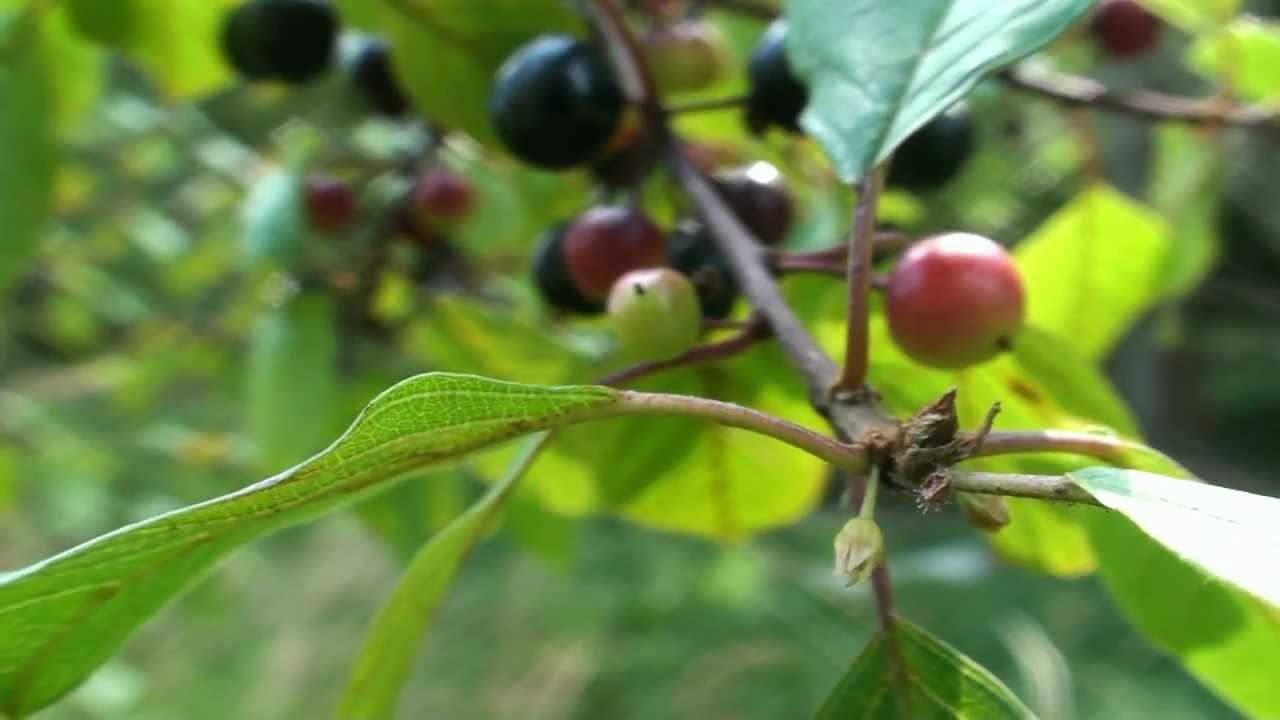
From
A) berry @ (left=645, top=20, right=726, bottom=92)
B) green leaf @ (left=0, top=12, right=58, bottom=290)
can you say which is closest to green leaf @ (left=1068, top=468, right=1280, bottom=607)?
berry @ (left=645, top=20, right=726, bottom=92)

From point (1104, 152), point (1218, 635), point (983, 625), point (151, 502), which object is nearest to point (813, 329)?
point (1218, 635)

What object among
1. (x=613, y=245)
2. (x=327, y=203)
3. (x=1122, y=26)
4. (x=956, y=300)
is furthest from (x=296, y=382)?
(x=1122, y=26)

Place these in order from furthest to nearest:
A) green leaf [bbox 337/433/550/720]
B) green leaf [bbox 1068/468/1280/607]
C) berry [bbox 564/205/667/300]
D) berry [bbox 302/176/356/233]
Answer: berry [bbox 302/176/356/233]
berry [bbox 564/205/667/300]
green leaf [bbox 337/433/550/720]
green leaf [bbox 1068/468/1280/607]

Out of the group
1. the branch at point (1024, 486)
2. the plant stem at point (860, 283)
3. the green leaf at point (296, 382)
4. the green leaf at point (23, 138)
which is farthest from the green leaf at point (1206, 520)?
the green leaf at point (23, 138)

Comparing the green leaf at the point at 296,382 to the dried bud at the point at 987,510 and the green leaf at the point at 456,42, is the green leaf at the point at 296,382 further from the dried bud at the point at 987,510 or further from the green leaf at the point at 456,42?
the dried bud at the point at 987,510

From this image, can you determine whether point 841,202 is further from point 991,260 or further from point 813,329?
point 991,260

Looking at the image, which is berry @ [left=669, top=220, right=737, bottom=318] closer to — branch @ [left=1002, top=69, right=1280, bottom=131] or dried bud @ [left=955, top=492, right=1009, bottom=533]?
dried bud @ [left=955, top=492, right=1009, bottom=533]
